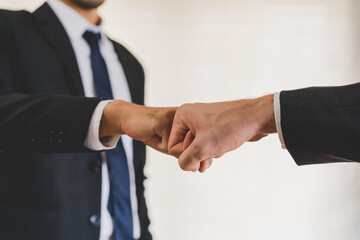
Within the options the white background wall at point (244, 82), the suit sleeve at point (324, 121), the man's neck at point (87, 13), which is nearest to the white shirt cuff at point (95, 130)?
the suit sleeve at point (324, 121)

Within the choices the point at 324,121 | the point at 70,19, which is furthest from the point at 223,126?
the point at 70,19

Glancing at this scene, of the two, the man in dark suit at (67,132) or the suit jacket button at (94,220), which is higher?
the man in dark suit at (67,132)

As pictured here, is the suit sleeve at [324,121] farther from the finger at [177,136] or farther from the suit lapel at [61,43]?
the suit lapel at [61,43]

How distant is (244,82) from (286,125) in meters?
1.35

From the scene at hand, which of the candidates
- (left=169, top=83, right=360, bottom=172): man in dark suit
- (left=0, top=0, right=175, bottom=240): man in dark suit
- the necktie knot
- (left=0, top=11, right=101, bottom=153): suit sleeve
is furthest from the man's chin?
(left=169, top=83, right=360, bottom=172): man in dark suit

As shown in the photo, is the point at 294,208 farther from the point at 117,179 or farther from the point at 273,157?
the point at 117,179

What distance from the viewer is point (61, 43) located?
1.03m

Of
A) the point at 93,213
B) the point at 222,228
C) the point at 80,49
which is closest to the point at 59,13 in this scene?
the point at 80,49

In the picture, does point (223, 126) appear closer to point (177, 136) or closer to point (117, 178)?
point (177, 136)

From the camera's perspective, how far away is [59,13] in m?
1.12

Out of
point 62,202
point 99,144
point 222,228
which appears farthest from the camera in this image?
point 222,228

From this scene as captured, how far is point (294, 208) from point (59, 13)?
5.76 ft

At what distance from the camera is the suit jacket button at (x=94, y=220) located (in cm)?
98

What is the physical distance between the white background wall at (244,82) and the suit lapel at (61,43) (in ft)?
2.92
